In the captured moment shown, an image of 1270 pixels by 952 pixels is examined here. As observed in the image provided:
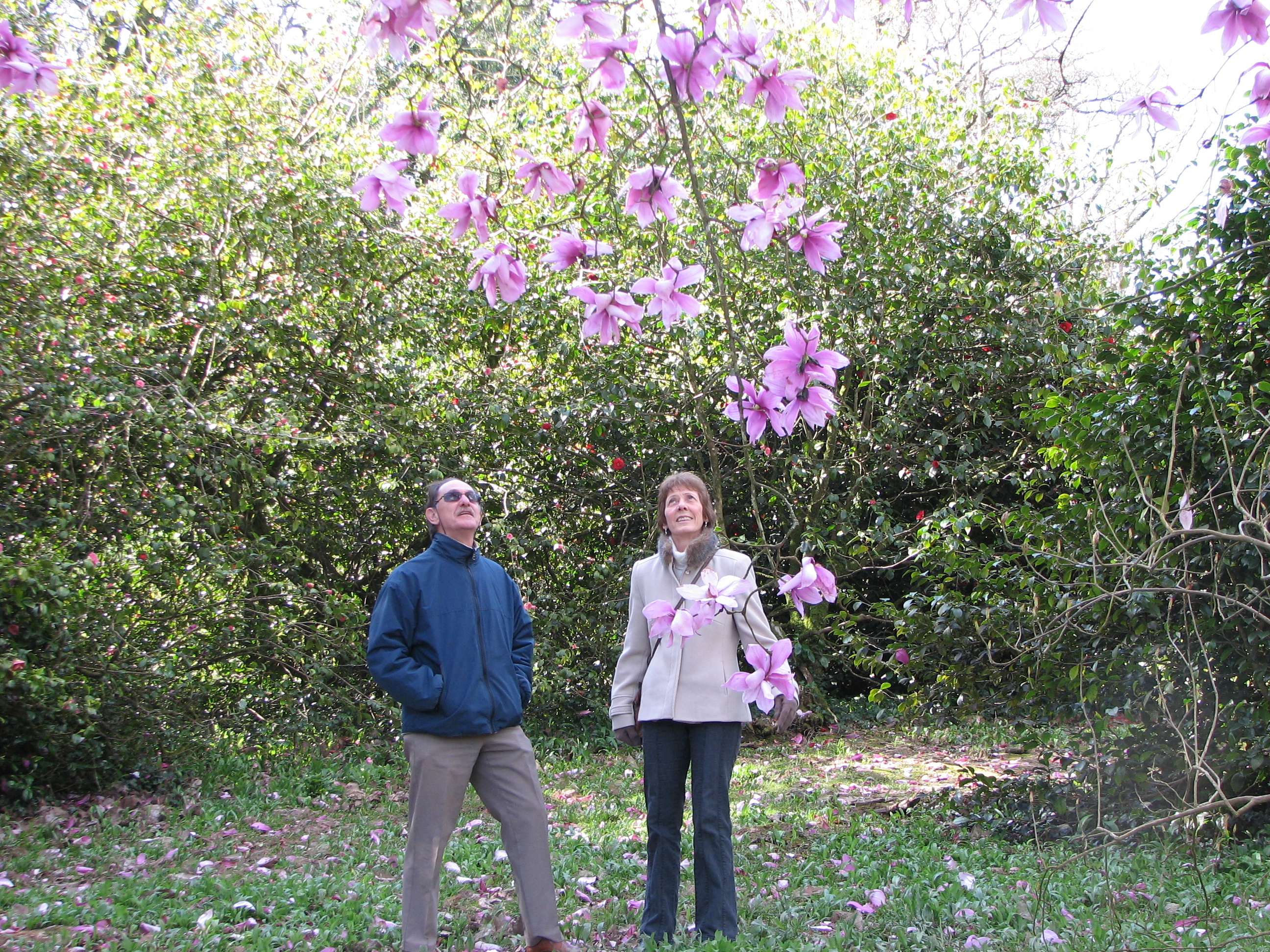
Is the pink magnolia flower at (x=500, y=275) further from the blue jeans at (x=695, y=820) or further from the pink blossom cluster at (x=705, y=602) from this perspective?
the blue jeans at (x=695, y=820)

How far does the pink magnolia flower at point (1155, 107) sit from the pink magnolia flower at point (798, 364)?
827mm

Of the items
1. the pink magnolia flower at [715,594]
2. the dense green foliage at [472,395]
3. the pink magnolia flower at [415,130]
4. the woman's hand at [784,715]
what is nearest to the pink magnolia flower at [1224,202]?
the dense green foliage at [472,395]

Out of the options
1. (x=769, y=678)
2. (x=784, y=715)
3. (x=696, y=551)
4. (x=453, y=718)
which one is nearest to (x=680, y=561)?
(x=696, y=551)

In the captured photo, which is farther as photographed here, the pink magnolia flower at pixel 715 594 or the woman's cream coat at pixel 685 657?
the woman's cream coat at pixel 685 657

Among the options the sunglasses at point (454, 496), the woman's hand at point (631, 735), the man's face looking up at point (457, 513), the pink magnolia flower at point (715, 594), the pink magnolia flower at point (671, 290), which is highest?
the pink magnolia flower at point (671, 290)

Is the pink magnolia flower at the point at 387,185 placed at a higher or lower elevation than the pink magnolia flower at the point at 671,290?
higher

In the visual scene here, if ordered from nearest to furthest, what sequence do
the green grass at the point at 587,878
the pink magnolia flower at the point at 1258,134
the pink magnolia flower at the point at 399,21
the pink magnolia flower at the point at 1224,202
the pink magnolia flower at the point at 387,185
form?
→ 1. the pink magnolia flower at the point at 399,21
2. the pink magnolia flower at the point at 387,185
3. the pink magnolia flower at the point at 1258,134
4. the pink magnolia flower at the point at 1224,202
5. the green grass at the point at 587,878

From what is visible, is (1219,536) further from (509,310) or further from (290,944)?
(509,310)

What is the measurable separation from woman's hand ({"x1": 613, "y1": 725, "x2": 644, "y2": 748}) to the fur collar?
489 mm

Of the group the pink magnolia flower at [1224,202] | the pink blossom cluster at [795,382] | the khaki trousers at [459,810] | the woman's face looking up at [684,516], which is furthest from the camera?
the woman's face looking up at [684,516]

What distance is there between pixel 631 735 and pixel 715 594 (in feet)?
5.19

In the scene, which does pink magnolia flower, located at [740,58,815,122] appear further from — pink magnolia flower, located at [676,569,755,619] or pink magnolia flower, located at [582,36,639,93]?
pink magnolia flower, located at [676,569,755,619]

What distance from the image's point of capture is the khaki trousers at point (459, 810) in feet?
9.32

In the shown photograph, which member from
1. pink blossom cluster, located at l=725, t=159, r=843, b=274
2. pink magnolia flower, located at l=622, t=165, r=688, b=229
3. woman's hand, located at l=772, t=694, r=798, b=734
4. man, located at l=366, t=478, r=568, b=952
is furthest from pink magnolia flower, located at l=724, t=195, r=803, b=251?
man, located at l=366, t=478, r=568, b=952
